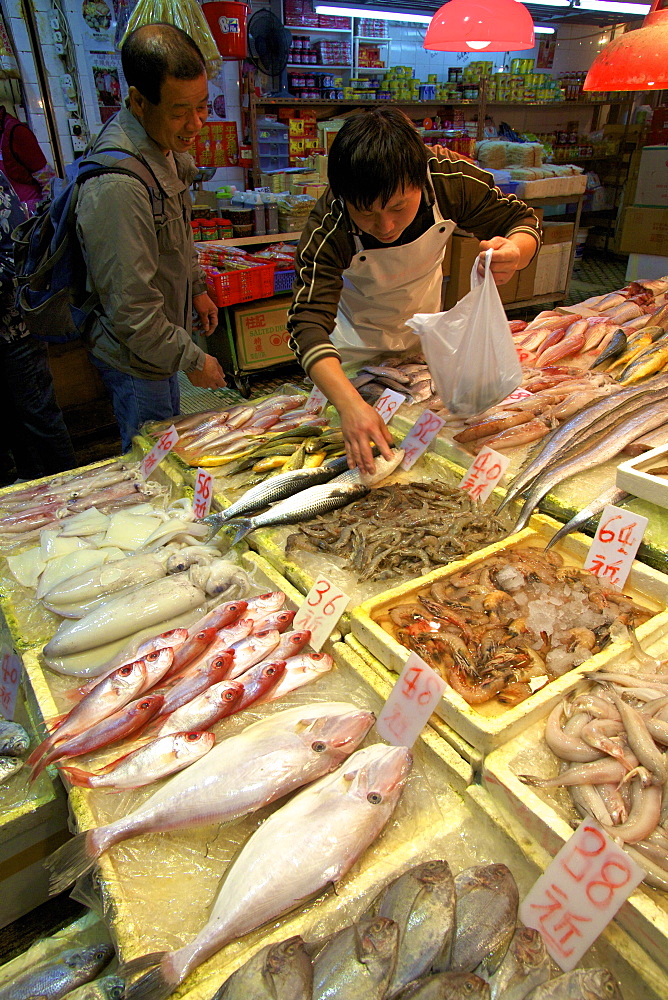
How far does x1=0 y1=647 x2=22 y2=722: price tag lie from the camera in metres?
2.05

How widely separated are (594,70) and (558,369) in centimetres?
266

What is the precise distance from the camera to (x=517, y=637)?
174 centimetres

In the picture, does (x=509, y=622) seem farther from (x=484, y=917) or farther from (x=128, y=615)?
(x=128, y=615)

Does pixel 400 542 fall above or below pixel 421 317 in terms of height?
below

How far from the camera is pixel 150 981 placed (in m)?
1.13

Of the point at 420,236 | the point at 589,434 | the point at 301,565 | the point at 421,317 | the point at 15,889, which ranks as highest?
the point at 420,236

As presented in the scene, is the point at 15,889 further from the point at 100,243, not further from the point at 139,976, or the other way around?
the point at 100,243

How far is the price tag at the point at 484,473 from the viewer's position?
239cm

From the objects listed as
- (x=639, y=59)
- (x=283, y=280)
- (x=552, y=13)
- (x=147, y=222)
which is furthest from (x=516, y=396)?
(x=552, y=13)

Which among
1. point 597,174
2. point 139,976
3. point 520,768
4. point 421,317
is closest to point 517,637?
point 520,768

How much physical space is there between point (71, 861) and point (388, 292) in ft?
9.86

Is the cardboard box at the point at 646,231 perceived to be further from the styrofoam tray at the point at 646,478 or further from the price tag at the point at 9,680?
the price tag at the point at 9,680

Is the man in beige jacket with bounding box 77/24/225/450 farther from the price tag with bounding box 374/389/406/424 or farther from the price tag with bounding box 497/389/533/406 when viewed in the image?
the price tag with bounding box 497/389/533/406

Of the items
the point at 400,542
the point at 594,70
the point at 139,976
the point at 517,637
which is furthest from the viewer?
the point at 594,70
